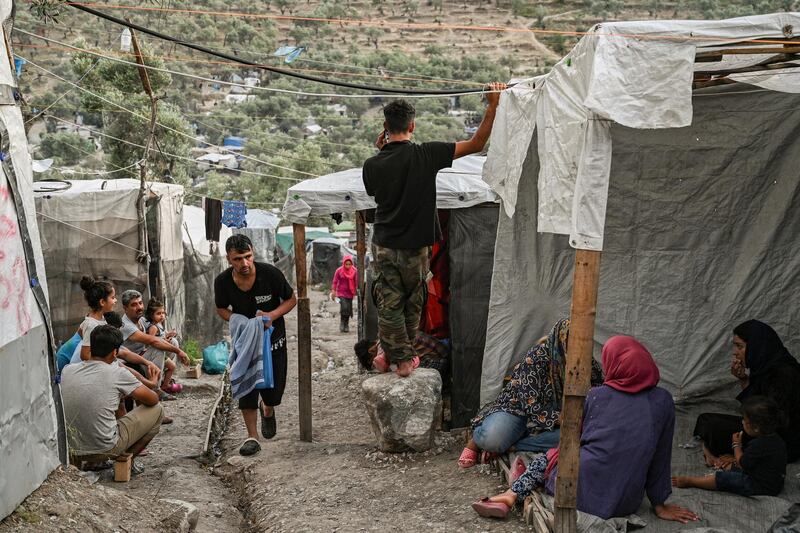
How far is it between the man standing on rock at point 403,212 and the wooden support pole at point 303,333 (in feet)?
4.14

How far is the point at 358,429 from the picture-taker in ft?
25.9

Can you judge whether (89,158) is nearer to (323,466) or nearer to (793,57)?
(323,466)

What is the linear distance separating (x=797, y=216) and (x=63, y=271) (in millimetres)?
10447

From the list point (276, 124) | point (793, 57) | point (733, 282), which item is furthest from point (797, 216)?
point (276, 124)

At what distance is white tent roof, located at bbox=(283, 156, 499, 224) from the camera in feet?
22.5

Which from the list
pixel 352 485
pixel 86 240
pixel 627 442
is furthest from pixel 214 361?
pixel 627 442

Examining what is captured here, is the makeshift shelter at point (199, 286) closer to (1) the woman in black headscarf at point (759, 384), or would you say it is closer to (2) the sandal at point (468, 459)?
(2) the sandal at point (468, 459)

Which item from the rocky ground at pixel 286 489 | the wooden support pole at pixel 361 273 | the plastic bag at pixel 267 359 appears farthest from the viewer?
the wooden support pole at pixel 361 273

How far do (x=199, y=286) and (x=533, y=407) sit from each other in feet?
39.3

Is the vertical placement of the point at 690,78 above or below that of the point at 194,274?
above

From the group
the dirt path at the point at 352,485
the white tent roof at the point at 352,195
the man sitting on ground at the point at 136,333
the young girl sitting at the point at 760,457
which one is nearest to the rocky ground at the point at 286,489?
the dirt path at the point at 352,485

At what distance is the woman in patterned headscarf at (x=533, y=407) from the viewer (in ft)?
17.4

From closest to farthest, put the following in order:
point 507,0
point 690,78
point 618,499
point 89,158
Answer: point 690,78 < point 618,499 < point 89,158 < point 507,0

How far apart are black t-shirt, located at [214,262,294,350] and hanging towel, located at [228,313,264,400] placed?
0.10m
